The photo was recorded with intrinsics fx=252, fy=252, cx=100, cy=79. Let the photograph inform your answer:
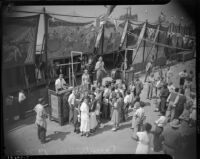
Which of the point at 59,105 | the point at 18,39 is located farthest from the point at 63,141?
the point at 18,39

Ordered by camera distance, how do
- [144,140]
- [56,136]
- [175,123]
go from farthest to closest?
[56,136]
[175,123]
[144,140]

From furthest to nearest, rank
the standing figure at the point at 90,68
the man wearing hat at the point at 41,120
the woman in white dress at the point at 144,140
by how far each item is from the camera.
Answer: the standing figure at the point at 90,68, the man wearing hat at the point at 41,120, the woman in white dress at the point at 144,140

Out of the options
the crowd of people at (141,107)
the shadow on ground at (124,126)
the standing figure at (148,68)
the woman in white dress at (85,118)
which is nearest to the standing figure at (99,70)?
the crowd of people at (141,107)

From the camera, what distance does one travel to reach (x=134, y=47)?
15.7ft

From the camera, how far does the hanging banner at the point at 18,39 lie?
14.8 ft

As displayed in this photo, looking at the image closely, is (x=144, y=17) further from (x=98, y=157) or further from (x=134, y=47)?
(x=98, y=157)

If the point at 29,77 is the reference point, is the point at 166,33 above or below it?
above

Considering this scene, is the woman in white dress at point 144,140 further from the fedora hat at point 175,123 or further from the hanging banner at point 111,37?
the hanging banner at point 111,37

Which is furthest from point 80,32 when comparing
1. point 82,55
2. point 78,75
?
point 78,75

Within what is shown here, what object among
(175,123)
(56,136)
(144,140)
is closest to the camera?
(144,140)

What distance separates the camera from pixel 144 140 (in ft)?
14.7

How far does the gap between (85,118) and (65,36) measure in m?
1.55

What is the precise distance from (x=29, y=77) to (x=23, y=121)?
2.72 feet

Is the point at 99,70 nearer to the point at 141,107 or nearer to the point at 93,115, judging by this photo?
the point at 93,115
